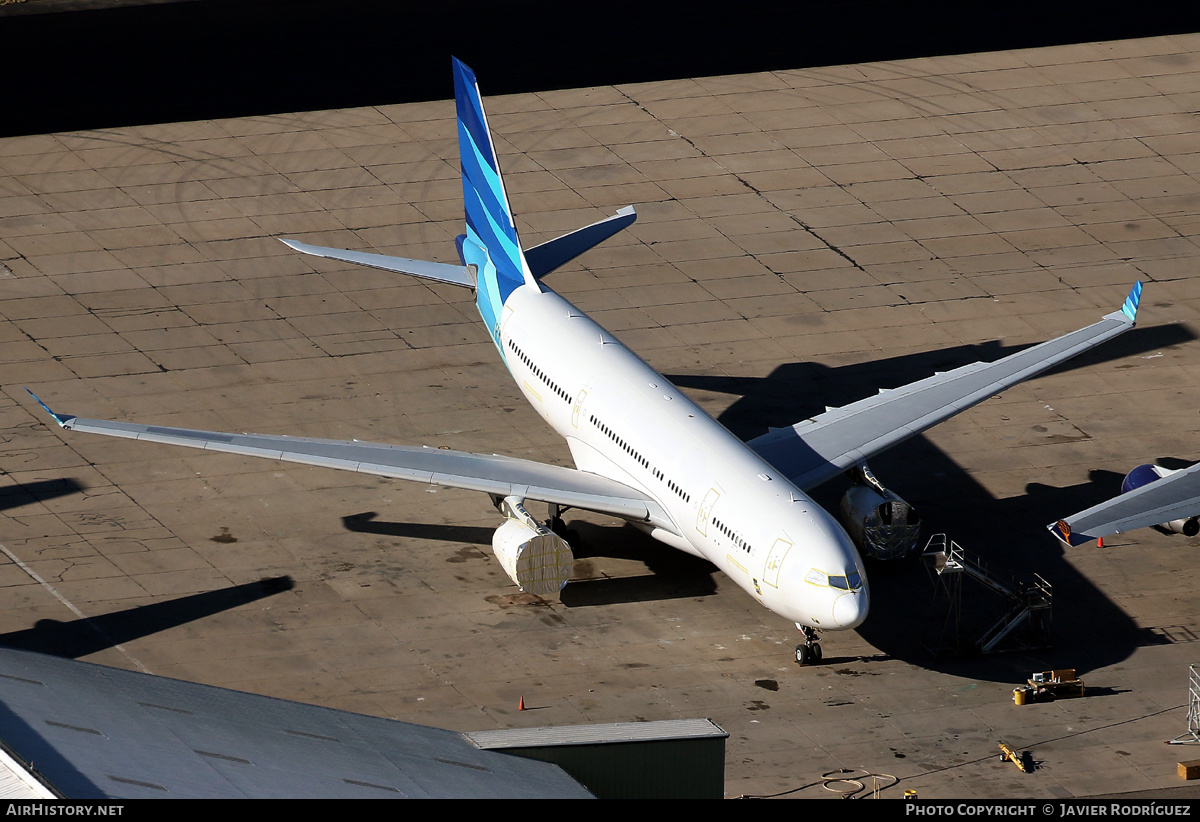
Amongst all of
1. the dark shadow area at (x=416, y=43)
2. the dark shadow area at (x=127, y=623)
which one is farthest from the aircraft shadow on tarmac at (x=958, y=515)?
the dark shadow area at (x=416, y=43)

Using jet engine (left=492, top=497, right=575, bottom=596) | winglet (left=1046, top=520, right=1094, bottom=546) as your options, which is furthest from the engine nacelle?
jet engine (left=492, top=497, right=575, bottom=596)

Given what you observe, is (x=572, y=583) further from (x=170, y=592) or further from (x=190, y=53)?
(x=190, y=53)

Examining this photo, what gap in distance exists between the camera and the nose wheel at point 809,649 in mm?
53656

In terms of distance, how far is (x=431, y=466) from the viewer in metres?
58.4

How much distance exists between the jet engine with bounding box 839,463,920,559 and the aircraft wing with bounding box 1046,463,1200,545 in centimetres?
578

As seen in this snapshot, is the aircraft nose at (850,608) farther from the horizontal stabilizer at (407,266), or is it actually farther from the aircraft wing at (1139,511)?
the horizontal stabilizer at (407,266)

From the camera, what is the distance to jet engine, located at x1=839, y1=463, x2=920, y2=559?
191ft

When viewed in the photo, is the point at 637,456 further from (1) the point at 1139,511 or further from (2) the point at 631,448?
(1) the point at 1139,511

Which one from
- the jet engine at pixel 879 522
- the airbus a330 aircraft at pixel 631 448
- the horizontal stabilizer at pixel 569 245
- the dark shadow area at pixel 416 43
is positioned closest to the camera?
the airbus a330 aircraft at pixel 631 448

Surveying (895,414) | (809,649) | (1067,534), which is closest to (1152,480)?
(895,414)

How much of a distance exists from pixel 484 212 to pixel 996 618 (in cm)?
2441

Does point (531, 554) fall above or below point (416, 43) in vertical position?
below

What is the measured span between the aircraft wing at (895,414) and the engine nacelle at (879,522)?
47.6 inches

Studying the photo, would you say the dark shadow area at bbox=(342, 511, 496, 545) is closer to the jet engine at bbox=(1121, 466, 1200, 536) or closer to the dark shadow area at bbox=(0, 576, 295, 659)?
the dark shadow area at bbox=(0, 576, 295, 659)
